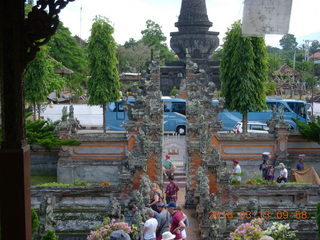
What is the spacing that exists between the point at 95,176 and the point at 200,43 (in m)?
26.9

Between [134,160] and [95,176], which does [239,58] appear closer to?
[95,176]

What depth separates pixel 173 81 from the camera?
46469 mm

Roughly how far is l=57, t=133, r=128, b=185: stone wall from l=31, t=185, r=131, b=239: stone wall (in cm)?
718

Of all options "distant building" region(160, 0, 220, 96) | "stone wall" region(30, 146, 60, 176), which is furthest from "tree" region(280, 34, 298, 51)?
"stone wall" region(30, 146, 60, 176)

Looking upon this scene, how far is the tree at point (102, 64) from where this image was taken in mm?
27984

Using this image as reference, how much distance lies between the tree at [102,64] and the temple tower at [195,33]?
1752cm

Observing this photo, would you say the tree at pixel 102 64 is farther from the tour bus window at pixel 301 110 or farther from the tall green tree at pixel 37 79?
the tour bus window at pixel 301 110

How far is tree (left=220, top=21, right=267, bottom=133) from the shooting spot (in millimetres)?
25812

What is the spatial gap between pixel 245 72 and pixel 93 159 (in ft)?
32.7

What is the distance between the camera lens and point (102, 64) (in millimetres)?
28328

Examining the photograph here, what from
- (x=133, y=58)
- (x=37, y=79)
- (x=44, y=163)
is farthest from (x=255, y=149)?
(x=133, y=58)

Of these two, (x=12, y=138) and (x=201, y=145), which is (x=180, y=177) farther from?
(x=12, y=138)

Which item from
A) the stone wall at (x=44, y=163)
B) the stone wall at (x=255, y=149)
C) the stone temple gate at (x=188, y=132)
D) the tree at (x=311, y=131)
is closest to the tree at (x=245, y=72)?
the stone temple gate at (x=188, y=132)

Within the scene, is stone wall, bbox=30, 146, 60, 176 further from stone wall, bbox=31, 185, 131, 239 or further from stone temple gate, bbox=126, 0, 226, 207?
stone wall, bbox=31, 185, 131, 239
